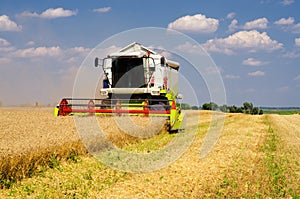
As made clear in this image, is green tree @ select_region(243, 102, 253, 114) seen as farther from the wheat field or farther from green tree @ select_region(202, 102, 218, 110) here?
the wheat field

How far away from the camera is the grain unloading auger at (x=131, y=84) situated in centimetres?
1354

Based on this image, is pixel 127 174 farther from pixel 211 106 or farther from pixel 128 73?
pixel 211 106

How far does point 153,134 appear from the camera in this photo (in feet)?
42.1

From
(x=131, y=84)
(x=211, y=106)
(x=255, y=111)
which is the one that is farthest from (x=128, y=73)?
(x=255, y=111)

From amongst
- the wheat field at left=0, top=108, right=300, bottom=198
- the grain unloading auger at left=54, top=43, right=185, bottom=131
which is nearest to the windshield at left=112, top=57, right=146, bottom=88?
the grain unloading auger at left=54, top=43, right=185, bottom=131

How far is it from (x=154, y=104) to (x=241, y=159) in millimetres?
6443

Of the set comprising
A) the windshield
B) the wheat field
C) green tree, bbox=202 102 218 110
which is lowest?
the wheat field

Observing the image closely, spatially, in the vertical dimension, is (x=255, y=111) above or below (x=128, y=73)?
below

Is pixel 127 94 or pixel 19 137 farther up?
pixel 127 94

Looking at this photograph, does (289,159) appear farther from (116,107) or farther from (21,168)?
(116,107)

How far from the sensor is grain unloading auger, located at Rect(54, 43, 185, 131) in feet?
44.4

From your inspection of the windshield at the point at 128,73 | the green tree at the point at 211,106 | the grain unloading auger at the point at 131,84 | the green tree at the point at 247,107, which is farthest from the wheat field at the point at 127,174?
the green tree at the point at 247,107

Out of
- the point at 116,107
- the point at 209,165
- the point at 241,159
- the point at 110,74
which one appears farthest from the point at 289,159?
the point at 110,74

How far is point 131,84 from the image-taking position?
1480 centimetres
